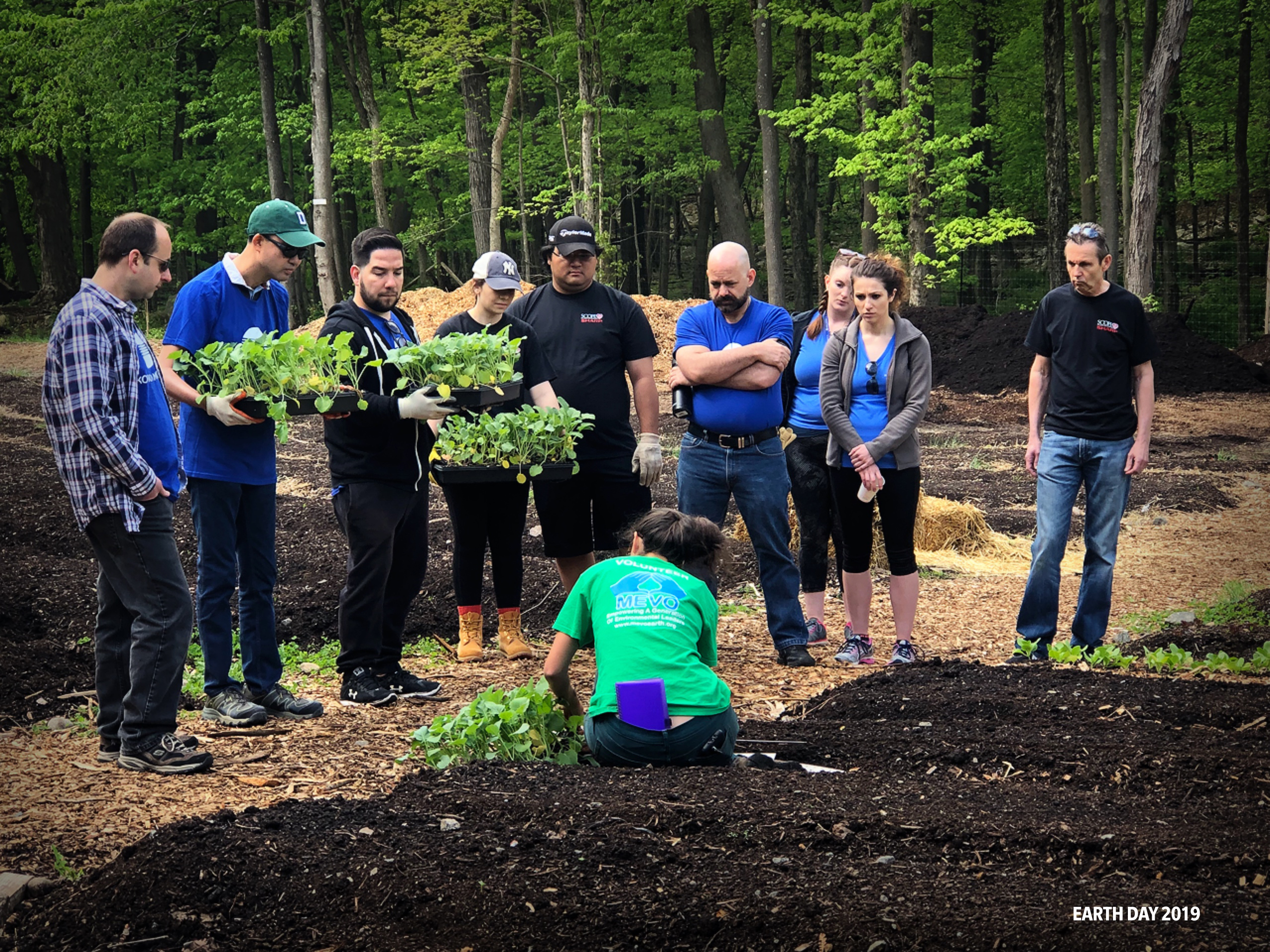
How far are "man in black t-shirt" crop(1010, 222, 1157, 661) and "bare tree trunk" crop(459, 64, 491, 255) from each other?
70.9ft

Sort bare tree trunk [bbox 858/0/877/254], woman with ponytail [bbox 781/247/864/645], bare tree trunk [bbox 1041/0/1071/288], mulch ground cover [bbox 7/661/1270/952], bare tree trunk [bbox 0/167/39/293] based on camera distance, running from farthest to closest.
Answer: bare tree trunk [bbox 0/167/39/293], bare tree trunk [bbox 1041/0/1071/288], bare tree trunk [bbox 858/0/877/254], woman with ponytail [bbox 781/247/864/645], mulch ground cover [bbox 7/661/1270/952]

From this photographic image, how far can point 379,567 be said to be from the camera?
541 cm

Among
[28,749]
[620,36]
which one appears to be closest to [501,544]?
[28,749]

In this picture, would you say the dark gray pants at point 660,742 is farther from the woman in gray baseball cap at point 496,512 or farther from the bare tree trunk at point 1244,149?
the bare tree trunk at point 1244,149

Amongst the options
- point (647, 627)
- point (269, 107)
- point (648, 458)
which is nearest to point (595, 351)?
point (648, 458)

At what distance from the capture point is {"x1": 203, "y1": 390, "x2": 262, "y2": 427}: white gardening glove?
4.82 metres

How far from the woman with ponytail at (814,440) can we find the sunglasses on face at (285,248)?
2.75 m

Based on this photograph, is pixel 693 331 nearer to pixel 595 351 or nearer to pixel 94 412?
pixel 595 351

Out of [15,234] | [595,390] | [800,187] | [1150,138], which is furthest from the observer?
[15,234]

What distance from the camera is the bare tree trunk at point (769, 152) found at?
25.5m

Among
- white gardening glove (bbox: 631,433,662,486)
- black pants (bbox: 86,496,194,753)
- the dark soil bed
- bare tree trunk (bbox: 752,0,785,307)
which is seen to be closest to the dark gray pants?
black pants (bbox: 86,496,194,753)

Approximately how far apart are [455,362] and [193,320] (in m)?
1.13

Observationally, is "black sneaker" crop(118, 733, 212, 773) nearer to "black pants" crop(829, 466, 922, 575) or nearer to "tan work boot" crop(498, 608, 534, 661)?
"tan work boot" crop(498, 608, 534, 661)

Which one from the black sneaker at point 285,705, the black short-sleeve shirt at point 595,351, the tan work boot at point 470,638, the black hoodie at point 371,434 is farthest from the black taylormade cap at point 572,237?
the black sneaker at point 285,705
